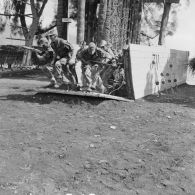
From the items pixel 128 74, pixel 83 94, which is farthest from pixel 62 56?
pixel 128 74

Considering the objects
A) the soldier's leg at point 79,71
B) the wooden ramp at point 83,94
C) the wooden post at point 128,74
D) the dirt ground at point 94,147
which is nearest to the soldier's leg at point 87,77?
the soldier's leg at point 79,71

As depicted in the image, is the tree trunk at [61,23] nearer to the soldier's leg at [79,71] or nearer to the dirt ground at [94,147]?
the soldier's leg at [79,71]

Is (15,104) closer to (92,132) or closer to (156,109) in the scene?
(92,132)

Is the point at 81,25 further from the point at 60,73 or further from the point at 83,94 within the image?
the point at 83,94

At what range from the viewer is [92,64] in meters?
8.91

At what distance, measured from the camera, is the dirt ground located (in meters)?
4.21

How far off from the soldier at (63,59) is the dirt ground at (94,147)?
1.86 ft

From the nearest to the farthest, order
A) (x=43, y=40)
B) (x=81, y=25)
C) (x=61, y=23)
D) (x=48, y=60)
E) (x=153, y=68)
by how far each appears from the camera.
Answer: (x=43, y=40) < (x=48, y=60) < (x=153, y=68) < (x=81, y=25) < (x=61, y=23)

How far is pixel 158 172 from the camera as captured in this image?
15.3 feet

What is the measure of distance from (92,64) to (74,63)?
0.44 m

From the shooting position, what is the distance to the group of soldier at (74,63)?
880 cm

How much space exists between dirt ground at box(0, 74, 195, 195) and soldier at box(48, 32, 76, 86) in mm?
566

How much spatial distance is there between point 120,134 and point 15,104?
9.90 ft

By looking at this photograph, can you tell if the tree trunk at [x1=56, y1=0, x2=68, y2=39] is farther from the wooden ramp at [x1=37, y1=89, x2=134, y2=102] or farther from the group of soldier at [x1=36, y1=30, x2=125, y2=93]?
the wooden ramp at [x1=37, y1=89, x2=134, y2=102]
